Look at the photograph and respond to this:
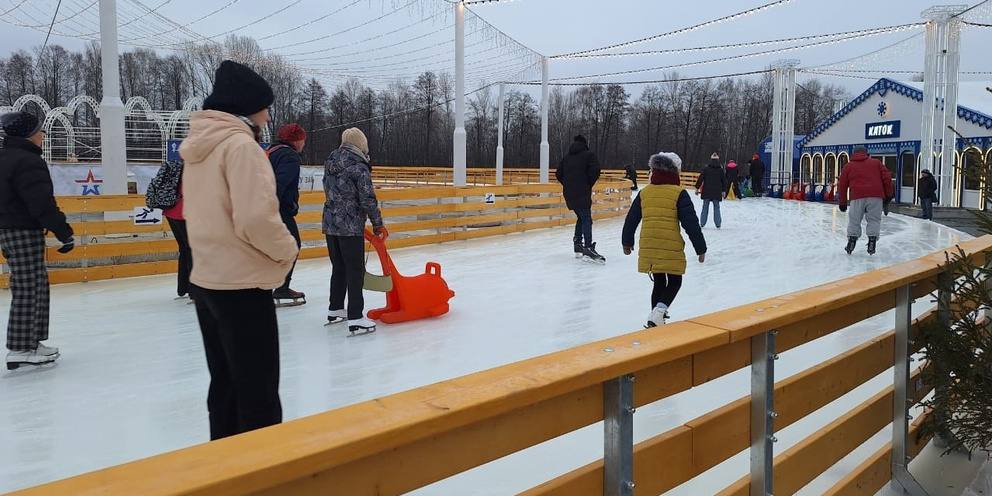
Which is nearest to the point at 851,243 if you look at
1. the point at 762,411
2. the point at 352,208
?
the point at 352,208

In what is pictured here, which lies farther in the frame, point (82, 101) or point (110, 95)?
point (82, 101)

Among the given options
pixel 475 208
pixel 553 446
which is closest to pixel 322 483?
pixel 553 446

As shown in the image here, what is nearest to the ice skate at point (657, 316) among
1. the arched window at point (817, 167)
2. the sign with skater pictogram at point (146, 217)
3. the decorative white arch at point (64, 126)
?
the sign with skater pictogram at point (146, 217)

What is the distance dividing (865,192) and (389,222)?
6593 mm

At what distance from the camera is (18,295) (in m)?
4.12

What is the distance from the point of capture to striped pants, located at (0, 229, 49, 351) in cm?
404

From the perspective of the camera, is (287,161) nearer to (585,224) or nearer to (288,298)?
(288,298)

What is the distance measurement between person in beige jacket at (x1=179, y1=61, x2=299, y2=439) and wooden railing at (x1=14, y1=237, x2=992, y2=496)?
4.00 ft

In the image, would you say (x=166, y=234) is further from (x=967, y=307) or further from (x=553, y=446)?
(x=967, y=307)

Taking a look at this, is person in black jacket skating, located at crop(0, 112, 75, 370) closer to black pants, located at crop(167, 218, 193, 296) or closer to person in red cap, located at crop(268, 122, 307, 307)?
black pants, located at crop(167, 218, 193, 296)

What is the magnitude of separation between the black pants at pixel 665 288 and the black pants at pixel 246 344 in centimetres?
329

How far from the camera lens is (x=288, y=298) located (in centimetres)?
625

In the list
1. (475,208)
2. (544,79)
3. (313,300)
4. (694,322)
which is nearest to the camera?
(694,322)

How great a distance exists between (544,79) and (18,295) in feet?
52.6
